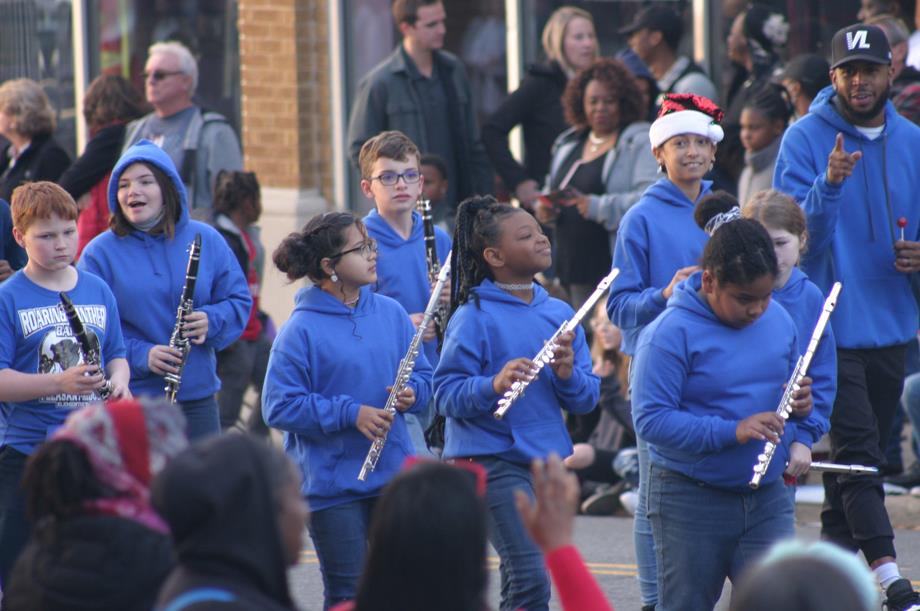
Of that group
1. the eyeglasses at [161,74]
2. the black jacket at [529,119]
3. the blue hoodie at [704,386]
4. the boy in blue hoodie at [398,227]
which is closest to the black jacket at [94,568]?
the blue hoodie at [704,386]

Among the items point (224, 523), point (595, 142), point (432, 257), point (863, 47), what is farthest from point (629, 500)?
point (224, 523)

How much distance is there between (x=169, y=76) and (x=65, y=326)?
3.36m

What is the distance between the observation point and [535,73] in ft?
35.7

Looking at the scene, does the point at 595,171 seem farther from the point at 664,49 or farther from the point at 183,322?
the point at 183,322

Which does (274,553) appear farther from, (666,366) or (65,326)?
(65,326)

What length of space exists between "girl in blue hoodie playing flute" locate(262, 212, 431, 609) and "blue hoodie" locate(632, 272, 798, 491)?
3.34ft

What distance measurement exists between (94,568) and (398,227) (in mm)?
4124

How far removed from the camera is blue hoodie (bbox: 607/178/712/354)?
6.68 meters

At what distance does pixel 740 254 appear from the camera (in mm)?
5281

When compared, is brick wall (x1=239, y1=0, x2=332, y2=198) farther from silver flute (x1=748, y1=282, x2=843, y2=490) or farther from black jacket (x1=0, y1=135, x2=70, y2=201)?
silver flute (x1=748, y1=282, x2=843, y2=490)

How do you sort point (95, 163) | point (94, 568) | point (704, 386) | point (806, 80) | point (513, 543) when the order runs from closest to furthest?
point (94, 568) → point (704, 386) → point (513, 543) → point (806, 80) → point (95, 163)

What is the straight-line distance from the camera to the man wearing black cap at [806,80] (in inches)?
346

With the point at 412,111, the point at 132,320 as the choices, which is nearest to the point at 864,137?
the point at 132,320

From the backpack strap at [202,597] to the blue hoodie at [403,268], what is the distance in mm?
4241
